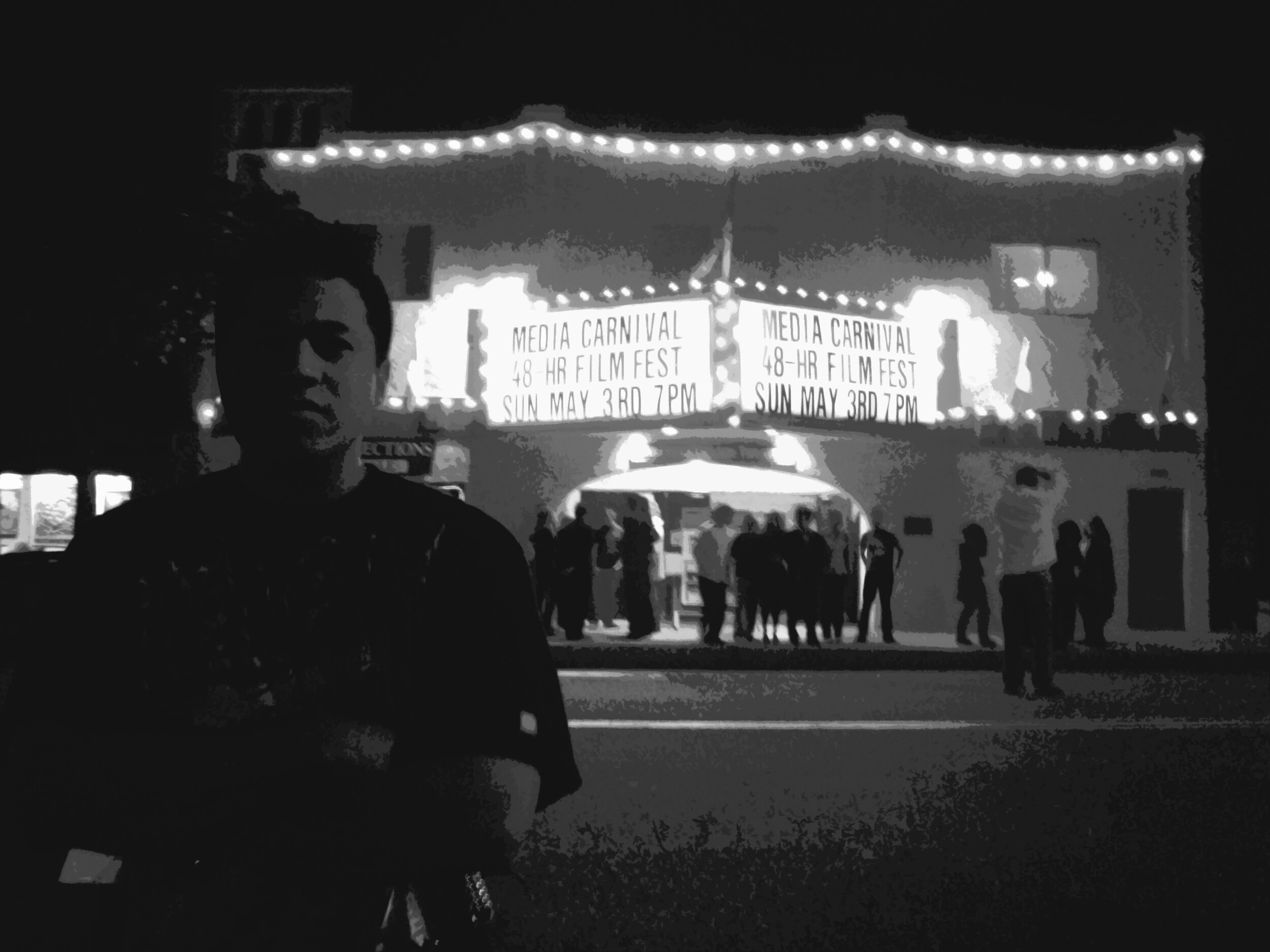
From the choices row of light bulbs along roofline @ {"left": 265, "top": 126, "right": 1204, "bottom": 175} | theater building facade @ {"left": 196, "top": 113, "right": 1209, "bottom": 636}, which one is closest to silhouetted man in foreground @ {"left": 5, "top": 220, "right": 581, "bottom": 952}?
theater building facade @ {"left": 196, "top": 113, "right": 1209, "bottom": 636}

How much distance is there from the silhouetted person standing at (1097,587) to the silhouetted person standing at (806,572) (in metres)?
3.75

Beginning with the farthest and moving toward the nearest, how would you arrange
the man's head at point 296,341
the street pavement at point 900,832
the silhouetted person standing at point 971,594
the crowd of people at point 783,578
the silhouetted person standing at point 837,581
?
the silhouetted person standing at point 837,581 → the crowd of people at point 783,578 → the silhouetted person standing at point 971,594 → the street pavement at point 900,832 → the man's head at point 296,341

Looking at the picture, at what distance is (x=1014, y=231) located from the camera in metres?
17.5

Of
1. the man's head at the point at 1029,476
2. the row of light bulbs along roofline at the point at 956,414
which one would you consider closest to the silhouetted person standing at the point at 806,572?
the row of light bulbs along roofline at the point at 956,414

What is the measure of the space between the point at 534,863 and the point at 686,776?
1.91 meters

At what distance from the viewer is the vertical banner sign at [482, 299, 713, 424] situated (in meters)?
14.0

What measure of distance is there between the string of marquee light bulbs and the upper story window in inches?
53.7

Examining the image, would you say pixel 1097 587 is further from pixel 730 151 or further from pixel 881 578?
pixel 730 151

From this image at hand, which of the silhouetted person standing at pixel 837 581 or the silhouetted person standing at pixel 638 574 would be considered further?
the silhouetted person standing at pixel 837 581

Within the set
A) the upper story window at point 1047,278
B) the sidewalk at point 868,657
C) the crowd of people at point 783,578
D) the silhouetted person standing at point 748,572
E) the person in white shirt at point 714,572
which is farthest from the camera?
the upper story window at point 1047,278

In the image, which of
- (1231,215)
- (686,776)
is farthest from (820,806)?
(1231,215)

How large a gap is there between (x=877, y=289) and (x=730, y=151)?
136 inches

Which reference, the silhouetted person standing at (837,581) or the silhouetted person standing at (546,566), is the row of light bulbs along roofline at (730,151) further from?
the silhouetted person standing at (546,566)

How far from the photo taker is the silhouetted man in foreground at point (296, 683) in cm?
142
